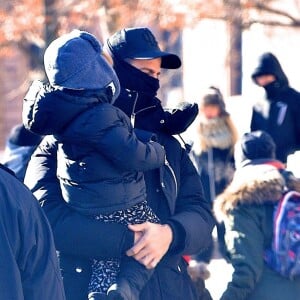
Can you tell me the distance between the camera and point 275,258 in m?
4.68

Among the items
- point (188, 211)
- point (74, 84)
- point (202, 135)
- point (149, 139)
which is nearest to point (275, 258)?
point (188, 211)

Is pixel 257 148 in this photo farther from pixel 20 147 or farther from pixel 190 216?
pixel 20 147

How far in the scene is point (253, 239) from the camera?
464 cm

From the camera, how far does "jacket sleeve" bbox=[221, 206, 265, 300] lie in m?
4.62

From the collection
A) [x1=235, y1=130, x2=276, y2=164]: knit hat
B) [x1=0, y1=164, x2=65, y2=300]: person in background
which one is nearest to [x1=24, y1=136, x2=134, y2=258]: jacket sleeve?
[x1=0, y1=164, x2=65, y2=300]: person in background

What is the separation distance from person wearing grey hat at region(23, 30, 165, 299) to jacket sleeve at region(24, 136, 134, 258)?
5 cm

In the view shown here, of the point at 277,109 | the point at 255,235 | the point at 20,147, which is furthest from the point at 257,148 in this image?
the point at 20,147

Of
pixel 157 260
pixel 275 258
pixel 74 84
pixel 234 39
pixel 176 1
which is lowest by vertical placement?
pixel 234 39

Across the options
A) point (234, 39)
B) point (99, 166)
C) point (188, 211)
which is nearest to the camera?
point (99, 166)

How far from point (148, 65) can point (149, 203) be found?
0.63 metres

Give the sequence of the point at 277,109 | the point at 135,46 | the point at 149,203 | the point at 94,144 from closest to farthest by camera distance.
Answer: the point at 94,144 < the point at 149,203 < the point at 135,46 < the point at 277,109

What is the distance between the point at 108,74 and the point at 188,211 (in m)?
0.67

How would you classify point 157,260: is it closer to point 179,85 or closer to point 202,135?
point 202,135

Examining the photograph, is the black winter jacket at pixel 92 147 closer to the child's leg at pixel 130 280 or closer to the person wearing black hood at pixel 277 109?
the child's leg at pixel 130 280
